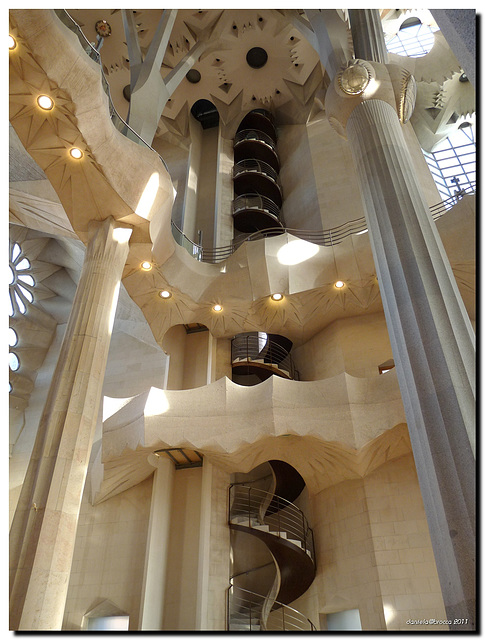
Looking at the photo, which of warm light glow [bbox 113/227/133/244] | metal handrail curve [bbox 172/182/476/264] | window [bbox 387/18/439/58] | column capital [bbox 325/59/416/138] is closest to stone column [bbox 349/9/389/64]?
column capital [bbox 325/59/416/138]

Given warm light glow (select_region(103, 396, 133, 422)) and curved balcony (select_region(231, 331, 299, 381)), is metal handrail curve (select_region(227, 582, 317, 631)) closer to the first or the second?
warm light glow (select_region(103, 396, 133, 422))

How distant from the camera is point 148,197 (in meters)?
10.2

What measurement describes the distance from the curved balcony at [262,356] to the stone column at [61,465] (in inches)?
226

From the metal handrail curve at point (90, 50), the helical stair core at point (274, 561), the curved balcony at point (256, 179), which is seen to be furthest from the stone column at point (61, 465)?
the curved balcony at point (256, 179)

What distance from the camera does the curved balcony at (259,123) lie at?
20.7 meters

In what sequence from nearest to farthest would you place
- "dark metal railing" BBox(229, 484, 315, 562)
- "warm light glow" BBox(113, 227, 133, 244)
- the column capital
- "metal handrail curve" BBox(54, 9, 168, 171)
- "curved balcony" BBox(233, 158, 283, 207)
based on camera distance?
"metal handrail curve" BBox(54, 9, 168, 171)
the column capital
"warm light glow" BBox(113, 227, 133, 244)
"dark metal railing" BBox(229, 484, 315, 562)
"curved balcony" BBox(233, 158, 283, 207)

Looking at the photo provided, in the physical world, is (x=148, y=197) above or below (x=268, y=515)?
above

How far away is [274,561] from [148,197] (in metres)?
9.01

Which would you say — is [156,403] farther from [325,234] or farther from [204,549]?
[325,234]

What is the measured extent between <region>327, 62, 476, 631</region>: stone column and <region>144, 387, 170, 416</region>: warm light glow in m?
5.85

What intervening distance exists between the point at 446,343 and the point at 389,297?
1222 mm

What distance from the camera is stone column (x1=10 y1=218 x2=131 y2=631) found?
595 cm

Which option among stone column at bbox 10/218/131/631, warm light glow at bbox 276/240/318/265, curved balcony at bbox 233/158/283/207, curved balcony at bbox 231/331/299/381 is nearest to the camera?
stone column at bbox 10/218/131/631

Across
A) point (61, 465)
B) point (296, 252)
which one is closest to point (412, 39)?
point (296, 252)
